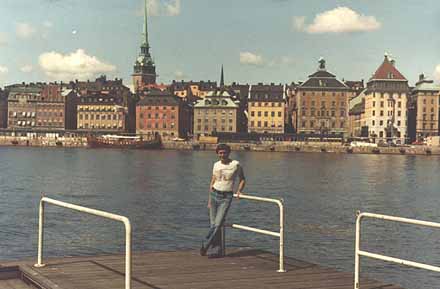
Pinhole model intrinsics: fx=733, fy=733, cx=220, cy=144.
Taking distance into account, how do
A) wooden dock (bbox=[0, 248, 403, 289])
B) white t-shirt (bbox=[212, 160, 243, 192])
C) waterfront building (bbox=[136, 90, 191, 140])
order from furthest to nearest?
1. waterfront building (bbox=[136, 90, 191, 140])
2. white t-shirt (bbox=[212, 160, 243, 192])
3. wooden dock (bbox=[0, 248, 403, 289])

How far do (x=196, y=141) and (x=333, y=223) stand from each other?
139 meters

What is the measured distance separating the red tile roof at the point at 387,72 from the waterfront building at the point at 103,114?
6502 centimetres

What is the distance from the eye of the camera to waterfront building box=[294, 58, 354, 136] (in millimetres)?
178500

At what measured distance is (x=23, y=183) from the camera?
59719 mm

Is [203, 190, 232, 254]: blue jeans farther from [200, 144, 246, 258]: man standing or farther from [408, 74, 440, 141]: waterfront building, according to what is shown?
[408, 74, 440, 141]: waterfront building

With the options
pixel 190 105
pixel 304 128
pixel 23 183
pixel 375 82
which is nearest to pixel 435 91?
pixel 375 82

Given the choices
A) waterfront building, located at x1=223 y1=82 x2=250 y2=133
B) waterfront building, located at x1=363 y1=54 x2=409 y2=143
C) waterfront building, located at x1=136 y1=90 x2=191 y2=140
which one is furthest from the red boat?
waterfront building, located at x1=363 y1=54 x2=409 y2=143

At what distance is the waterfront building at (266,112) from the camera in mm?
178250

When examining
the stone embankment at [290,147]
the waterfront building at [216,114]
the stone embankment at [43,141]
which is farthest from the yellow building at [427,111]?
the stone embankment at [43,141]

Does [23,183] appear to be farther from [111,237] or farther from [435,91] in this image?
[435,91]

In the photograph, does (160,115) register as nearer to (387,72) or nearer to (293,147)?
(293,147)

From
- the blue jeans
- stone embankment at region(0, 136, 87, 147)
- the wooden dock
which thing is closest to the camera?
the wooden dock

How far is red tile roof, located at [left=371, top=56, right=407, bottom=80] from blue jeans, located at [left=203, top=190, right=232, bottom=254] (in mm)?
161859

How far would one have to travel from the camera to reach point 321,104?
178250 mm
